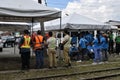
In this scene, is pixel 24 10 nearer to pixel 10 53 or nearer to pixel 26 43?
pixel 26 43

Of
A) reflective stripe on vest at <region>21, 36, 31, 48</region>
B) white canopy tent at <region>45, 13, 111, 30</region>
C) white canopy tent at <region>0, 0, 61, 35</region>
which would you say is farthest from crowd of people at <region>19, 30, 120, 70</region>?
white canopy tent at <region>0, 0, 61, 35</region>

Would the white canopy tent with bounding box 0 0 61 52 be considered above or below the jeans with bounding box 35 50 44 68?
above

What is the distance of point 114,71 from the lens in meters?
17.6

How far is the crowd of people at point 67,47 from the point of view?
17.0 metres

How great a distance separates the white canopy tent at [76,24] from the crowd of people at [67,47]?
0.58 metres

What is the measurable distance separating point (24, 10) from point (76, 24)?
6.09 meters

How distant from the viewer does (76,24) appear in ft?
73.4

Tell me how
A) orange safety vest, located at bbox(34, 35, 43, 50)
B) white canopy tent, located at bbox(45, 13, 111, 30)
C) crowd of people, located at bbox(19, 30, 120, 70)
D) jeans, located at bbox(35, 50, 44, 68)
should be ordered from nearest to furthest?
crowd of people, located at bbox(19, 30, 120, 70)
orange safety vest, located at bbox(34, 35, 43, 50)
jeans, located at bbox(35, 50, 44, 68)
white canopy tent, located at bbox(45, 13, 111, 30)

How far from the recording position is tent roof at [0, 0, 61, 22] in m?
16.5

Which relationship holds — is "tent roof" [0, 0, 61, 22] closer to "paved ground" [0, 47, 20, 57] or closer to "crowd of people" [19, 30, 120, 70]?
"crowd of people" [19, 30, 120, 70]

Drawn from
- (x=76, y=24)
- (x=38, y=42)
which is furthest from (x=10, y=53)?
(x=38, y=42)

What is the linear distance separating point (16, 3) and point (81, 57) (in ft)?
22.0

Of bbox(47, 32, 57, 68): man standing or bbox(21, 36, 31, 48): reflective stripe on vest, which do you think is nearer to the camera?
bbox(21, 36, 31, 48): reflective stripe on vest

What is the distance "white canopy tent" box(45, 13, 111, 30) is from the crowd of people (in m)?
0.58
